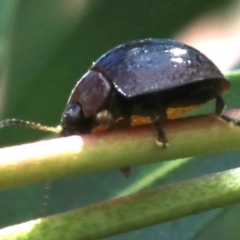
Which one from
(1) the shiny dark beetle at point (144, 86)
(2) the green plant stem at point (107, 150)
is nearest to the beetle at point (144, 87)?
(1) the shiny dark beetle at point (144, 86)

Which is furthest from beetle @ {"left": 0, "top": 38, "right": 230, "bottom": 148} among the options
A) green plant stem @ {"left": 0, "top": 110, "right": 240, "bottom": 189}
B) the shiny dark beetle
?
green plant stem @ {"left": 0, "top": 110, "right": 240, "bottom": 189}

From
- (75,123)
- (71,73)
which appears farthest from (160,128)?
(71,73)

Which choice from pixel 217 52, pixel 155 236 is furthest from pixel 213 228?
pixel 217 52

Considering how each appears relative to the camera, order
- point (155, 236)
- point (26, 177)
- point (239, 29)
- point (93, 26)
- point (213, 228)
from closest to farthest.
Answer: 1. point (26, 177)
2. point (155, 236)
3. point (213, 228)
4. point (93, 26)
5. point (239, 29)

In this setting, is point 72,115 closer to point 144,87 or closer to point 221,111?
point 144,87

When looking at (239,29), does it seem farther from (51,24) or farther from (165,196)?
(165,196)
